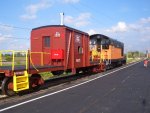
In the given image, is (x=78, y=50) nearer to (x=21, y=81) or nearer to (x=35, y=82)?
(x=35, y=82)

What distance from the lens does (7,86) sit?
1209 centimetres

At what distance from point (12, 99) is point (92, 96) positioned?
340cm

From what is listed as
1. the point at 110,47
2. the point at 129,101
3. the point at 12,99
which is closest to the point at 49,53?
the point at 12,99

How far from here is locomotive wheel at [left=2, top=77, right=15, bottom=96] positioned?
11.9m

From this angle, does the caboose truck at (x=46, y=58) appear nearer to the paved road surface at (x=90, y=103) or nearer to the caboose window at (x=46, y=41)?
the caboose window at (x=46, y=41)

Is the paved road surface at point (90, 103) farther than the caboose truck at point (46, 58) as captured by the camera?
No

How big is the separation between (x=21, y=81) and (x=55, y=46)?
5.45 meters

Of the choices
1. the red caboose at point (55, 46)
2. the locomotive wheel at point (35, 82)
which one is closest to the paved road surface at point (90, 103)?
the locomotive wheel at point (35, 82)

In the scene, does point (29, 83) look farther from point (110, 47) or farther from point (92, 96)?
point (110, 47)

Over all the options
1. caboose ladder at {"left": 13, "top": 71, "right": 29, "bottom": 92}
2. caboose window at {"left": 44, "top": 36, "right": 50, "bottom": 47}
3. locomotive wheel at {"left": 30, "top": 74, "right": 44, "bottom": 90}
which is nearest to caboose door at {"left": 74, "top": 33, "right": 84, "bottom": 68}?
caboose window at {"left": 44, "top": 36, "right": 50, "bottom": 47}

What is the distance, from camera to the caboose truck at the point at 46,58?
12.2 m

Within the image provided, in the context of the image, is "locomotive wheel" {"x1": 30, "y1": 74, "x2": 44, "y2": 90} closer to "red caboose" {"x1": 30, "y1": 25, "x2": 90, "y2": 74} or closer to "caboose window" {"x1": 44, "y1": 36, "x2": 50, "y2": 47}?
"red caboose" {"x1": 30, "y1": 25, "x2": 90, "y2": 74}

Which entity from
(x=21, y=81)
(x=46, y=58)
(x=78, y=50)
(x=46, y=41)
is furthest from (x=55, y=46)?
(x=21, y=81)

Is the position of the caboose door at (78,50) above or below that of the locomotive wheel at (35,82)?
above
